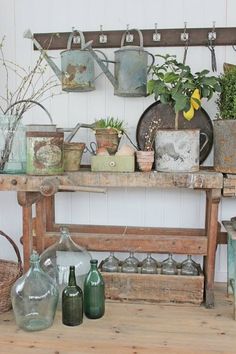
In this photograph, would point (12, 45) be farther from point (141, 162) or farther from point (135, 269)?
point (135, 269)

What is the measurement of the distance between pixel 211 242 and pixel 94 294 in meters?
0.55

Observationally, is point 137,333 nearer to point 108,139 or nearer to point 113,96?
point 108,139

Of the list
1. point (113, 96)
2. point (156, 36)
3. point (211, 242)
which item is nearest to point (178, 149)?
point (211, 242)

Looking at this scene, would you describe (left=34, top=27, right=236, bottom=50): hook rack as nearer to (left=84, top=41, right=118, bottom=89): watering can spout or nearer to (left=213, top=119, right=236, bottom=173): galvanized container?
(left=84, top=41, right=118, bottom=89): watering can spout

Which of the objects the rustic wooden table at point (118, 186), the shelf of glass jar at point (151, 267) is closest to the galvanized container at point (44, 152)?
the rustic wooden table at point (118, 186)

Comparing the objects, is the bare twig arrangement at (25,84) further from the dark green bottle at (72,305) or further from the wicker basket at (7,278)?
the dark green bottle at (72,305)

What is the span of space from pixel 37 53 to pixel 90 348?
4.69ft

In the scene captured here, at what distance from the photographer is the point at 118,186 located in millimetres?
1596

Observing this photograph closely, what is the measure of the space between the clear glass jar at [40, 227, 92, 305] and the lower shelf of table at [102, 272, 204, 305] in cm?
11

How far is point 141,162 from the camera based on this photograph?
1.64 m

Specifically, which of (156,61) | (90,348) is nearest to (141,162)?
(156,61)

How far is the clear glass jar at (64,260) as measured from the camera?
67.2 inches

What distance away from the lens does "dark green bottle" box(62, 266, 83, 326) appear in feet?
5.05

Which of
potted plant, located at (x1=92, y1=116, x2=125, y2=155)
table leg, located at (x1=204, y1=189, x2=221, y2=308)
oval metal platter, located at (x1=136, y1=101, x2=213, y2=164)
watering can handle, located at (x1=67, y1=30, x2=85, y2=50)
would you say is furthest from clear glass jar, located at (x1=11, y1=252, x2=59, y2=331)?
watering can handle, located at (x1=67, y1=30, x2=85, y2=50)
